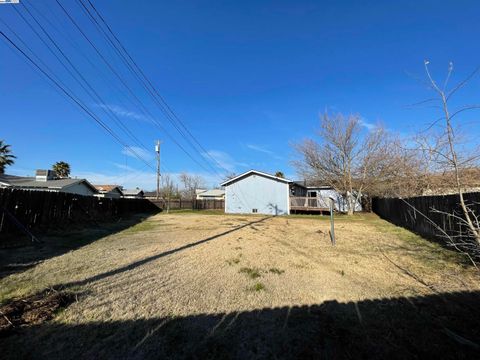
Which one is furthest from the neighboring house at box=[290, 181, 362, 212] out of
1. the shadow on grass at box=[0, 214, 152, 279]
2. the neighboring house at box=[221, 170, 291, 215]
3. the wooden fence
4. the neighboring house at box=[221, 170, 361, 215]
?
the shadow on grass at box=[0, 214, 152, 279]

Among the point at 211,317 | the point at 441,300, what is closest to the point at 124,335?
the point at 211,317

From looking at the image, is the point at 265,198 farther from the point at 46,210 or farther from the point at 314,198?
the point at 46,210

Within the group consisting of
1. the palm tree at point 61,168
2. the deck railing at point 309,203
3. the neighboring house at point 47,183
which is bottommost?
the deck railing at point 309,203

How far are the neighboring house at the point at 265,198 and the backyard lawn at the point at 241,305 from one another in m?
17.7

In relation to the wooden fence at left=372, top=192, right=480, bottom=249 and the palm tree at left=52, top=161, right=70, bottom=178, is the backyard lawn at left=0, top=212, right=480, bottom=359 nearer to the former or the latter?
the wooden fence at left=372, top=192, right=480, bottom=249

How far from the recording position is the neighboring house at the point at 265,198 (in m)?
24.6

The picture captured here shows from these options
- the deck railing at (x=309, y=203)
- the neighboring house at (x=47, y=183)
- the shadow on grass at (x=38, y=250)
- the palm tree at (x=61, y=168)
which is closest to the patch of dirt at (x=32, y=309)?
the shadow on grass at (x=38, y=250)

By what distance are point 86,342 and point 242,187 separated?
2338 cm

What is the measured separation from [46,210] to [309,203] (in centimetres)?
2018

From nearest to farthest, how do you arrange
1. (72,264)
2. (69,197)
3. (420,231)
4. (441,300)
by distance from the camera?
(441,300) < (72,264) < (420,231) < (69,197)

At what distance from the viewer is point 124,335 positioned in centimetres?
290

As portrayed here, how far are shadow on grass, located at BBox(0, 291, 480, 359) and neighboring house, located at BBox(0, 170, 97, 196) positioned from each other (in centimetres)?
2186

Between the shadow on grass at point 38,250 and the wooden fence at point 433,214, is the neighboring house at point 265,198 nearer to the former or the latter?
the wooden fence at point 433,214

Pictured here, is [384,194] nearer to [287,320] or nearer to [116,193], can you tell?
[287,320]
